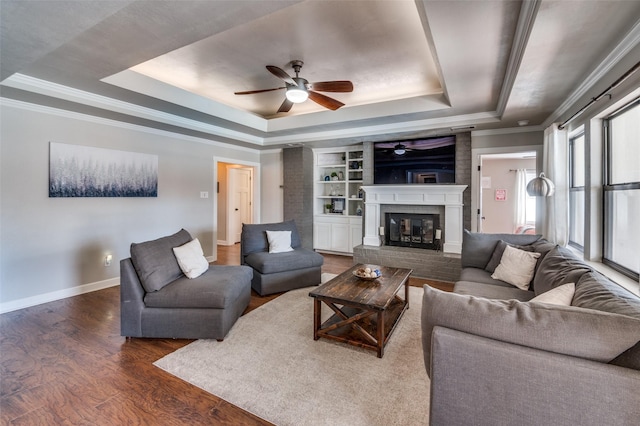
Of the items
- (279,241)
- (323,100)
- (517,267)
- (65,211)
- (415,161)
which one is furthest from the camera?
(415,161)

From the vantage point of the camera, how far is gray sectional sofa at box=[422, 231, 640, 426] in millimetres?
1002

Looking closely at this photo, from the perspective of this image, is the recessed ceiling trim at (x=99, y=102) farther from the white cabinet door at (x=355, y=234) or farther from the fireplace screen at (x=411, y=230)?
the fireplace screen at (x=411, y=230)

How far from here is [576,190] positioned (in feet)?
11.5

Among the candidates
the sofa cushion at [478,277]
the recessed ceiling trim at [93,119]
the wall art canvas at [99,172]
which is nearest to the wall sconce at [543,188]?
the sofa cushion at [478,277]

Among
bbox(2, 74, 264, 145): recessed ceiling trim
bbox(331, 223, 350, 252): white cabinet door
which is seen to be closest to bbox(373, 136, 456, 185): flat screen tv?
bbox(331, 223, 350, 252): white cabinet door

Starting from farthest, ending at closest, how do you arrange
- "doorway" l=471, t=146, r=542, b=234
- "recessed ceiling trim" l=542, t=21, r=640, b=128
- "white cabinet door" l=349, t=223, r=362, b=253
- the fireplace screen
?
1. "doorway" l=471, t=146, r=542, b=234
2. "white cabinet door" l=349, t=223, r=362, b=253
3. the fireplace screen
4. "recessed ceiling trim" l=542, t=21, r=640, b=128

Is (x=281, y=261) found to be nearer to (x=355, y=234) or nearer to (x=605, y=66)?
(x=355, y=234)

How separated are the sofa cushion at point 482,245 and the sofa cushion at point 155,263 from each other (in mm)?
3197

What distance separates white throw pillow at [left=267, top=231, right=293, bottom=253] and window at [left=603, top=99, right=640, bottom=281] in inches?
134

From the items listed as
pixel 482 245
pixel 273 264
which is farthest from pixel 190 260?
pixel 482 245

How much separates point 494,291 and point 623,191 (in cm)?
134

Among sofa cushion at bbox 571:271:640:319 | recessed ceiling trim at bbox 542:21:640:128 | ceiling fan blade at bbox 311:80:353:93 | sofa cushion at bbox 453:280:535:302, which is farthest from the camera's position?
ceiling fan blade at bbox 311:80:353:93

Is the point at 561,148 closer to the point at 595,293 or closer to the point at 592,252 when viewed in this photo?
the point at 592,252

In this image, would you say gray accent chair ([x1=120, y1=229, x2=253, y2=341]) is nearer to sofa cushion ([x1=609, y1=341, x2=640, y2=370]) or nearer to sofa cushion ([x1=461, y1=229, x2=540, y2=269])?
sofa cushion ([x1=609, y1=341, x2=640, y2=370])
